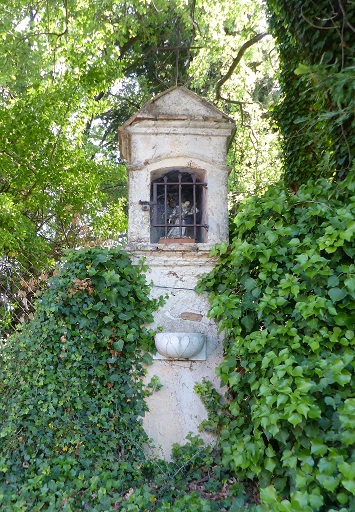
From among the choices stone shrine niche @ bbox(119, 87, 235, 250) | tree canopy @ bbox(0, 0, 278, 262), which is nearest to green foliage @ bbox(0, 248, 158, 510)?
stone shrine niche @ bbox(119, 87, 235, 250)

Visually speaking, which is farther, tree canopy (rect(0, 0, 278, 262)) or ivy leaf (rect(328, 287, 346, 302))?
tree canopy (rect(0, 0, 278, 262))

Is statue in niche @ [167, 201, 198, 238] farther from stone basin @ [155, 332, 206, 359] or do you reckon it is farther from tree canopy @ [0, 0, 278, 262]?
tree canopy @ [0, 0, 278, 262]

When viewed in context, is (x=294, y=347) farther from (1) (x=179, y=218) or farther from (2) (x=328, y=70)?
(2) (x=328, y=70)

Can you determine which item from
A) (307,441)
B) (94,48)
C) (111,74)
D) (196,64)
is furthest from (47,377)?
(196,64)

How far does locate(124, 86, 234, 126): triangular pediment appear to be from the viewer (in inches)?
192

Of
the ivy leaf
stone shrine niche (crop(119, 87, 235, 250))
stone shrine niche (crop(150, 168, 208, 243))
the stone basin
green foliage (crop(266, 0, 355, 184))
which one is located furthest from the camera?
stone shrine niche (crop(150, 168, 208, 243))

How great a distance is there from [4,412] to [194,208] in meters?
2.53

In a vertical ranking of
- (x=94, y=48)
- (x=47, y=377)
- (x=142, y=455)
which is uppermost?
(x=94, y=48)

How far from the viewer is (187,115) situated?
15.9 feet

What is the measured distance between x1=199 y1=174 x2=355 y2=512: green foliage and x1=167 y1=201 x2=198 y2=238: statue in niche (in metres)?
0.96

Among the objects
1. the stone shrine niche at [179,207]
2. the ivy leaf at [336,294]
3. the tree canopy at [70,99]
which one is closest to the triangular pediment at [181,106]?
the stone shrine niche at [179,207]

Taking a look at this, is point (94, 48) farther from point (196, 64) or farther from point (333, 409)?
point (333, 409)

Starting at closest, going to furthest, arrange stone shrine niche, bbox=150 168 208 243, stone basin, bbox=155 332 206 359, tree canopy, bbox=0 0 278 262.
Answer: stone basin, bbox=155 332 206 359 < stone shrine niche, bbox=150 168 208 243 < tree canopy, bbox=0 0 278 262

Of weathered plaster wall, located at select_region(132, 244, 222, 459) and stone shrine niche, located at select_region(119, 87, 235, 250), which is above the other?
stone shrine niche, located at select_region(119, 87, 235, 250)
